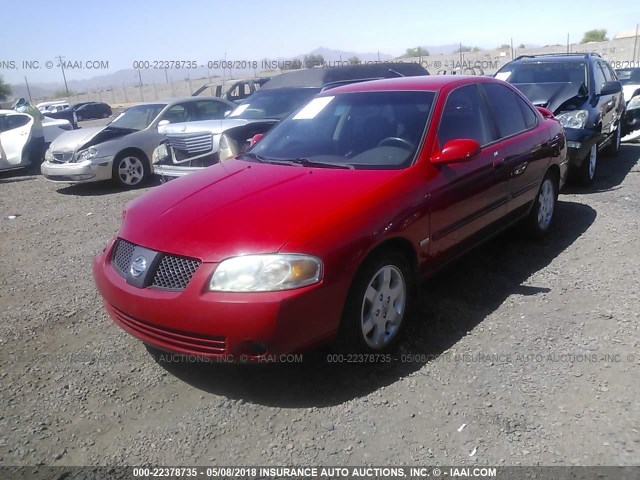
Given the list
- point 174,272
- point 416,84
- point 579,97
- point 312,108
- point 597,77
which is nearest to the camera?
point 174,272

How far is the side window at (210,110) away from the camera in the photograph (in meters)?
10.3

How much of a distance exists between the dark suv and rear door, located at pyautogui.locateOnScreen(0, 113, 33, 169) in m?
9.27

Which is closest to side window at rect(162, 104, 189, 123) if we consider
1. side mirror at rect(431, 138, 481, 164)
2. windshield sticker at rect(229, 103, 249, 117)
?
windshield sticker at rect(229, 103, 249, 117)

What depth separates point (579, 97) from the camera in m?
7.43

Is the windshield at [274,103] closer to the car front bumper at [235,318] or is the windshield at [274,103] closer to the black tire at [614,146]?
the black tire at [614,146]

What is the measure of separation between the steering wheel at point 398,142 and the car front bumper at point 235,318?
4.11 feet

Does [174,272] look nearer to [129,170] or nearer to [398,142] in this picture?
[398,142]

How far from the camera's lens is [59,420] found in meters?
2.90

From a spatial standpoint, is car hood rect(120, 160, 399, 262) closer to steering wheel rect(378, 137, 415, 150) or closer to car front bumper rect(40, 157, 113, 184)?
steering wheel rect(378, 137, 415, 150)

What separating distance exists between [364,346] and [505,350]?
0.90 meters

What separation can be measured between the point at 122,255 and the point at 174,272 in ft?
1.71

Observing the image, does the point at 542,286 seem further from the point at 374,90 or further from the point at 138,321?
the point at 138,321

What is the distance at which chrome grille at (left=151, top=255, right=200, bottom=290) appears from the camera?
2.83 metres

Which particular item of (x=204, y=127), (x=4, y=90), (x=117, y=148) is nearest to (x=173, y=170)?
(x=204, y=127)
